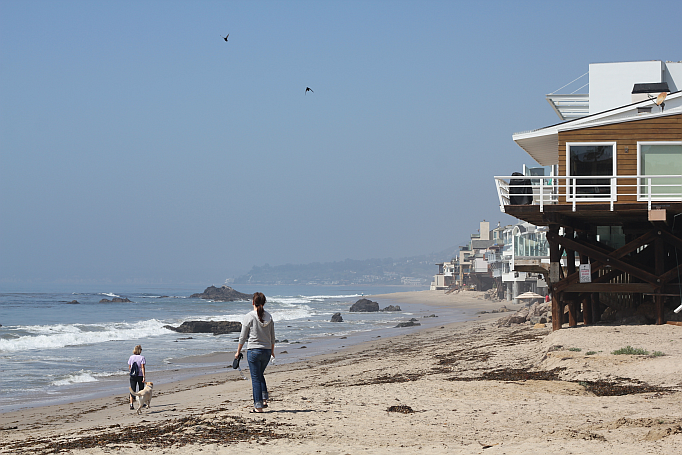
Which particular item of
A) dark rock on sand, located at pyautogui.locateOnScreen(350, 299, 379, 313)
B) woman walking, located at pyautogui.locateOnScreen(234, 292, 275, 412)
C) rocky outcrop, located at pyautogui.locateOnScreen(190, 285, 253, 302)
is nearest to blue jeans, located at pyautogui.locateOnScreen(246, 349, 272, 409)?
woman walking, located at pyautogui.locateOnScreen(234, 292, 275, 412)

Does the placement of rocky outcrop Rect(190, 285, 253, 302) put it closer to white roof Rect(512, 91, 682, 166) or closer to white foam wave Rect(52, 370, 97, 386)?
white foam wave Rect(52, 370, 97, 386)

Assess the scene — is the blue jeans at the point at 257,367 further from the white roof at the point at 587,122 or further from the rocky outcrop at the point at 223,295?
the rocky outcrop at the point at 223,295

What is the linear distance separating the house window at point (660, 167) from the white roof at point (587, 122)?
0.94 m

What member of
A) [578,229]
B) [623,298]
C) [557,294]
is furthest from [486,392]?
[623,298]

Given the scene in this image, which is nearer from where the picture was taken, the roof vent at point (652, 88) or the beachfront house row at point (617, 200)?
the beachfront house row at point (617, 200)

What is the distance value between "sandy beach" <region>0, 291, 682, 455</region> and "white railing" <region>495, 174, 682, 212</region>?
406cm

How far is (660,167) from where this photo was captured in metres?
19.3

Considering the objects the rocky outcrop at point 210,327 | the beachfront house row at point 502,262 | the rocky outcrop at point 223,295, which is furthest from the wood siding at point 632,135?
the rocky outcrop at point 223,295

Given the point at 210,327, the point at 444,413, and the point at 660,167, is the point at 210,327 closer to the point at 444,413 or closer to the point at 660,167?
the point at 660,167

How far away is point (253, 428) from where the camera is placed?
8.79m

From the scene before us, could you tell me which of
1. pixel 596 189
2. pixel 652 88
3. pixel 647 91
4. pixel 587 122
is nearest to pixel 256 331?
pixel 596 189

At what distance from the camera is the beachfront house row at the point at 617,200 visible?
18656 mm

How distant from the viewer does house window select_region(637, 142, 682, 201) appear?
1909 centimetres

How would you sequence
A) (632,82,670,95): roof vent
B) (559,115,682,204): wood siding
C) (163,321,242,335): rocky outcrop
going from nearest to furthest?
(559,115,682,204): wood siding < (632,82,670,95): roof vent < (163,321,242,335): rocky outcrop
